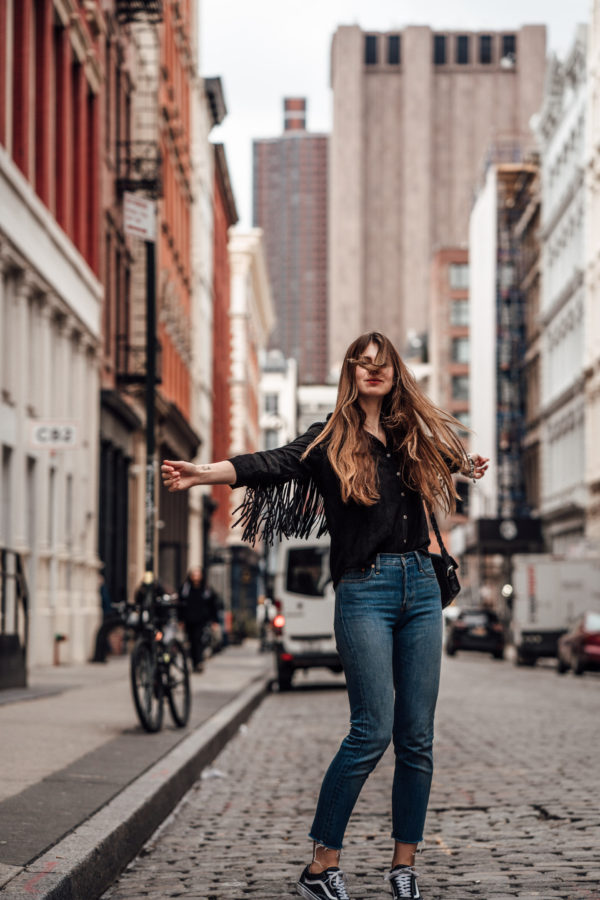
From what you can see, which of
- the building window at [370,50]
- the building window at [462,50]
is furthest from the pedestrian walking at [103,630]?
the building window at [462,50]

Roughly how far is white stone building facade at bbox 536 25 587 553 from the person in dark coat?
1315 inches

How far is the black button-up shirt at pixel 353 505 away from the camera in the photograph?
580 centimetres

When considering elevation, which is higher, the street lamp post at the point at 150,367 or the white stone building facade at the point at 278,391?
the white stone building facade at the point at 278,391

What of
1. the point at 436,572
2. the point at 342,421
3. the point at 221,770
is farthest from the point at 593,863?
the point at 221,770

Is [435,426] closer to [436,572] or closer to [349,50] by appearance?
[436,572]

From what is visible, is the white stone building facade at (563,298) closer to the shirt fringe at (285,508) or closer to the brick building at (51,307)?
the brick building at (51,307)

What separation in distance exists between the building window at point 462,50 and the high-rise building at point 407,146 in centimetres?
11

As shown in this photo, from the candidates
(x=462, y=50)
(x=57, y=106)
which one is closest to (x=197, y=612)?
(x=57, y=106)

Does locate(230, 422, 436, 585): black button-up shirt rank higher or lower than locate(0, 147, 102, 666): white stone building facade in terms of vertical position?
lower

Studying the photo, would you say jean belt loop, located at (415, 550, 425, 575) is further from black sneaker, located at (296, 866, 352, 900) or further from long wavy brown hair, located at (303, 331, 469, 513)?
black sneaker, located at (296, 866, 352, 900)

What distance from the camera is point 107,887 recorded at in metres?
6.89

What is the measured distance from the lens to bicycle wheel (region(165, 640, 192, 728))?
44.5 ft

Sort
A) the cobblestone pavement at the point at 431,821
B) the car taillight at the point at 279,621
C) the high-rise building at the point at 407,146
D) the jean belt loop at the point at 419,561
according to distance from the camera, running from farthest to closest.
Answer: the high-rise building at the point at 407,146
the car taillight at the point at 279,621
the cobblestone pavement at the point at 431,821
the jean belt loop at the point at 419,561

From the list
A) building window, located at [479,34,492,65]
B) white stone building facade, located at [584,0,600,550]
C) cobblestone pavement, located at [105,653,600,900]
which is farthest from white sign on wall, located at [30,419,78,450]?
building window, located at [479,34,492,65]
